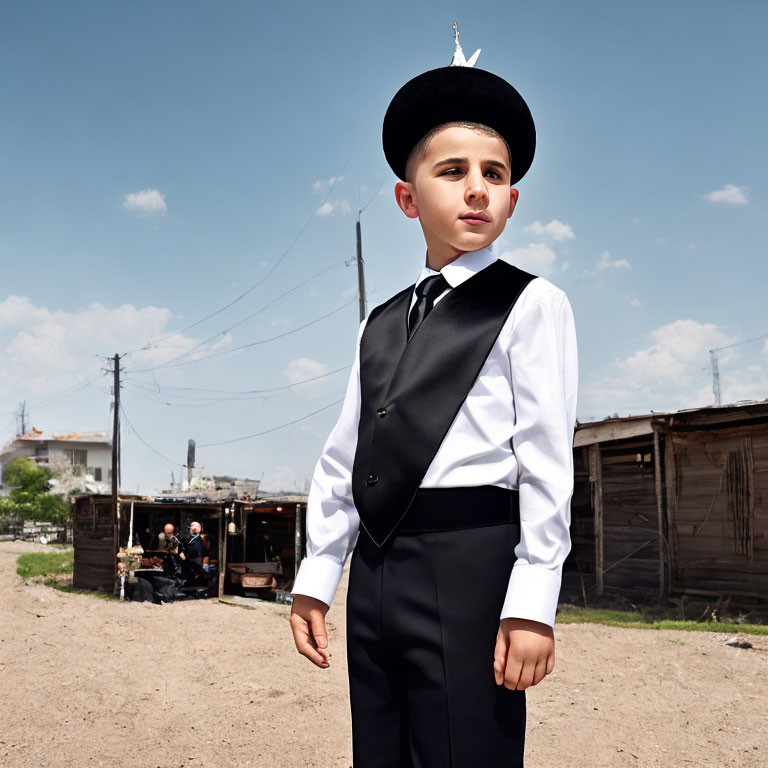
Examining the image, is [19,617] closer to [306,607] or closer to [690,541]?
[690,541]

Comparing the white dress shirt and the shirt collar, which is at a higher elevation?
the shirt collar

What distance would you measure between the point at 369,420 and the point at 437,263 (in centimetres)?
52

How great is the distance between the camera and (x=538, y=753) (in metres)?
5.08

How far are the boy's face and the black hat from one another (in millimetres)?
62

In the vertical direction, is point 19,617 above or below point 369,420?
below

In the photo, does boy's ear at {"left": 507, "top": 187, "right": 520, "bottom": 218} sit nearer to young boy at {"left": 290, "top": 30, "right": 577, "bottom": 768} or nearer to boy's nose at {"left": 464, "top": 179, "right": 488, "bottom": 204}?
young boy at {"left": 290, "top": 30, "right": 577, "bottom": 768}

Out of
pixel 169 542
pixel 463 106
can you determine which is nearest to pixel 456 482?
pixel 463 106

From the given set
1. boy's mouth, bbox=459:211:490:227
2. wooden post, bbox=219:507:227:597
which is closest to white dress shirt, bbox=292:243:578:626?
boy's mouth, bbox=459:211:490:227

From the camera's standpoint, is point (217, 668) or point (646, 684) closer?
point (646, 684)

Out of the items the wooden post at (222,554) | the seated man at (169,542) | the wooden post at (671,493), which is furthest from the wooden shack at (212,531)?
the wooden post at (671,493)

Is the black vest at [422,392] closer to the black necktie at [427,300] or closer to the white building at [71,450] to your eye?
the black necktie at [427,300]

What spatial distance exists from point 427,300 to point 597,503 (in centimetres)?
1218

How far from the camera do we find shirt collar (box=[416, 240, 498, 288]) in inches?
74.7

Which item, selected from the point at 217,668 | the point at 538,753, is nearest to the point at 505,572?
the point at 538,753
